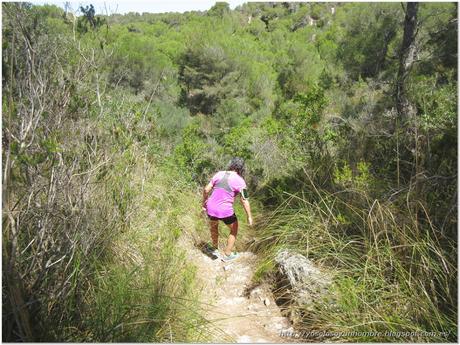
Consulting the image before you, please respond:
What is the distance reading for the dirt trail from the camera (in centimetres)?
308

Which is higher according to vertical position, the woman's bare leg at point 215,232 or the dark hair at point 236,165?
the dark hair at point 236,165

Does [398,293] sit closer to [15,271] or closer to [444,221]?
[444,221]

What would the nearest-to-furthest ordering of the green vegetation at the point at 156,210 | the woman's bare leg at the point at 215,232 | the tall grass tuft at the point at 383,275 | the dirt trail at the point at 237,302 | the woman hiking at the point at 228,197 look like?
the green vegetation at the point at 156,210
the tall grass tuft at the point at 383,275
the dirt trail at the point at 237,302
the woman hiking at the point at 228,197
the woman's bare leg at the point at 215,232

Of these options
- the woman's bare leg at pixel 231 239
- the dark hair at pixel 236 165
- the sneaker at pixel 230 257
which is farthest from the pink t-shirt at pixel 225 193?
the sneaker at pixel 230 257

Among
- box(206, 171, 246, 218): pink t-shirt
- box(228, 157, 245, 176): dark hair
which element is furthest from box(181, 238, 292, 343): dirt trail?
box(228, 157, 245, 176): dark hair

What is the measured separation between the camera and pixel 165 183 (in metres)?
5.74

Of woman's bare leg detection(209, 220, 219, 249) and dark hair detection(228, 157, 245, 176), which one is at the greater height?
dark hair detection(228, 157, 245, 176)

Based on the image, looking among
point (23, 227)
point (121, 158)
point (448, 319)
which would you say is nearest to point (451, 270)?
point (448, 319)

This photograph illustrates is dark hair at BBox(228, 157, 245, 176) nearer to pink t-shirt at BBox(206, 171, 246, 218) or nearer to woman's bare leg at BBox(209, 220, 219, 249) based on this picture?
pink t-shirt at BBox(206, 171, 246, 218)

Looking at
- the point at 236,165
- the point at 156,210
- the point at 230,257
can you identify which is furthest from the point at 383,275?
the point at 156,210

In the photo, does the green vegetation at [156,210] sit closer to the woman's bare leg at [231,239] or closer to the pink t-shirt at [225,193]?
the woman's bare leg at [231,239]

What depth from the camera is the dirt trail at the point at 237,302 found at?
3.08m

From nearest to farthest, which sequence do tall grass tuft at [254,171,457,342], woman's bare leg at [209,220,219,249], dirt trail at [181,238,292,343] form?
tall grass tuft at [254,171,457,342] < dirt trail at [181,238,292,343] < woman's bare leg at [209,220,219,249]

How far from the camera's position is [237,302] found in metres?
3.77
